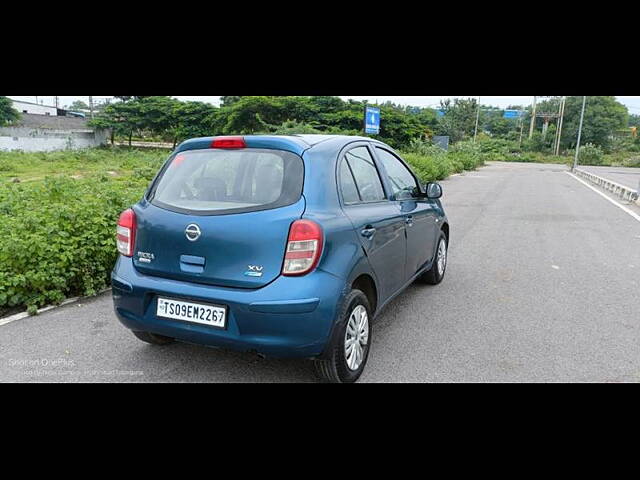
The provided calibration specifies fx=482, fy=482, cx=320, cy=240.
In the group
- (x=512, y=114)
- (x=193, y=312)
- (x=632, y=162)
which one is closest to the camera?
(x=193, y=312)

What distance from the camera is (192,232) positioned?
9.60 ft

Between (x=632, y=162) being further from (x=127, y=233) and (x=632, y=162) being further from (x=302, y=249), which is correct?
(x=127, y=233)

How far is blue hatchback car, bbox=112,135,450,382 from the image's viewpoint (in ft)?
9.14

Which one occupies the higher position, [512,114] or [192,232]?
[512,114]

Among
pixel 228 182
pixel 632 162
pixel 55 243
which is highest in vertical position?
pixel 228 182

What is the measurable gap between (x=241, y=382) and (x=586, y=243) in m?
6.96

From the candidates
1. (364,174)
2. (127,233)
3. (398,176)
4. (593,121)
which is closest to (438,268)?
Result: (398,176)

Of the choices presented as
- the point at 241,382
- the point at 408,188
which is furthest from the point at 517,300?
the point at 241,382

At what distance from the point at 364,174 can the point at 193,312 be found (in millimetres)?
1687

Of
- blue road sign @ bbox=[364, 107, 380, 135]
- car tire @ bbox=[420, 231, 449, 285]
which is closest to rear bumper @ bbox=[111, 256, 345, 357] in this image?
car tire @ bbox=[420, 231, 449, 285]

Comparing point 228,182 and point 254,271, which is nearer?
point 254,271

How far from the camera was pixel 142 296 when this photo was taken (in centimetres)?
305

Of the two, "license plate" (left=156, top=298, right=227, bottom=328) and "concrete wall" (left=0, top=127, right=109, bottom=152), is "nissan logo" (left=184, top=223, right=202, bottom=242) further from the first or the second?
"concrete wall" (left=0, top=127, right=109, bottom=152)

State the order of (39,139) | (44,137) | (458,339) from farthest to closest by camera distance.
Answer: (44,137) → (39,139) → (458,339)
